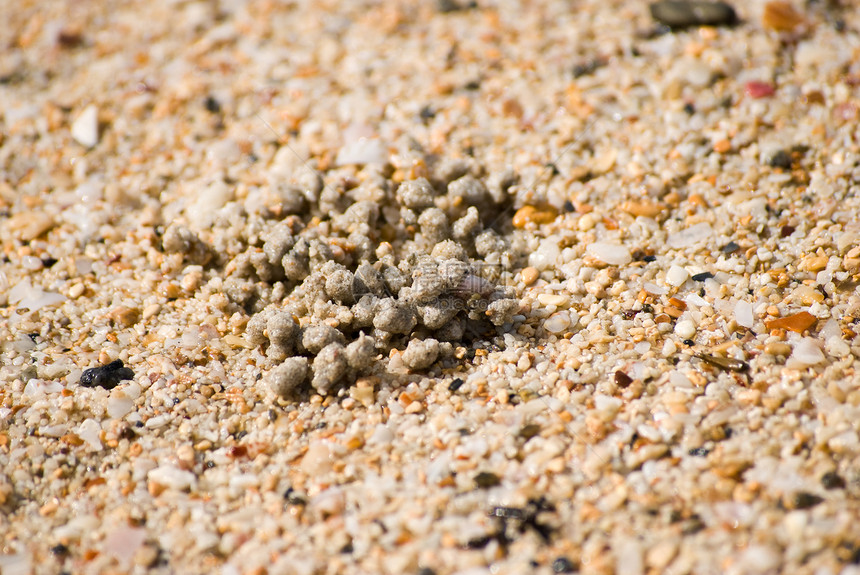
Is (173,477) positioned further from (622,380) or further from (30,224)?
(30,224)

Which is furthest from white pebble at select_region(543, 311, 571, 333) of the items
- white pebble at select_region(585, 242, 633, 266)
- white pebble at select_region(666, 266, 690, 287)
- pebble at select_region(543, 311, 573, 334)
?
white pebble at select_region(666, 266, 690, 287)

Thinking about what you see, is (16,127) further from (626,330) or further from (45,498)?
(626,330)

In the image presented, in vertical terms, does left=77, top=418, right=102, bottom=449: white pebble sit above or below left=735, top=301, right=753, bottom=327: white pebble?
above

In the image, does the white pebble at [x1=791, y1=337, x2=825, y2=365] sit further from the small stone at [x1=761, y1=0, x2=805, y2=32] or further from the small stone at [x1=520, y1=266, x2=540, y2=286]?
the small stone at [x1=761, y1=0, x2=805, y2=32]

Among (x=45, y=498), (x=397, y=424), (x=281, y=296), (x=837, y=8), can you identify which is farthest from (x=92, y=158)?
(x=837, y=8)

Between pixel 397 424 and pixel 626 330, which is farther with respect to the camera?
pixel 626 330

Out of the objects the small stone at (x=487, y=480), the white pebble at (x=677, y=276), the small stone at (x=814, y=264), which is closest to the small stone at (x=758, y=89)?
the small stone at (x=814, y=264)
